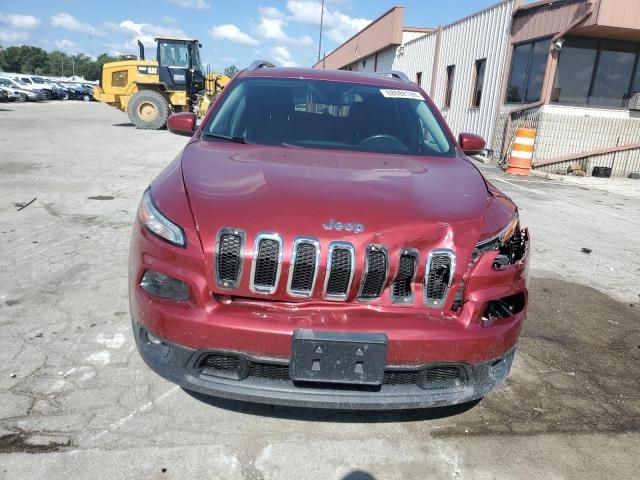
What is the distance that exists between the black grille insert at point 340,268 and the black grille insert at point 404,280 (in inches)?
8.2

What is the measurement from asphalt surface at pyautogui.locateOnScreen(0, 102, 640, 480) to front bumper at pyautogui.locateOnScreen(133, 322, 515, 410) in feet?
1.09

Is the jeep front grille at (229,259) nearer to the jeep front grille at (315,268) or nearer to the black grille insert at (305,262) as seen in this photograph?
the jeep front grille at (315,268)

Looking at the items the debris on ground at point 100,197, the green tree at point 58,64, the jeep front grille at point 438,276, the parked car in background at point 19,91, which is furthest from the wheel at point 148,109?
the green tree at point 58,64

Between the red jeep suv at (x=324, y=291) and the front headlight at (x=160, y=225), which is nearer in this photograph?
the red jeep suv at (x=324, y=291)

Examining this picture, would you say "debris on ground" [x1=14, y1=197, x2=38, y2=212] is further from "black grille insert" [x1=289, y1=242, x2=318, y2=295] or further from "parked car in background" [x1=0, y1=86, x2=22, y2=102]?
"parked car in background" [x1=0, y1=86, x2=22, y2=102]

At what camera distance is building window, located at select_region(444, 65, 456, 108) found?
64.3 feet

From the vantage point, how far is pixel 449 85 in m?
20.2

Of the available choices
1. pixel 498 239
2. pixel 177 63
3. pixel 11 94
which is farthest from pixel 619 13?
pixel 11 94

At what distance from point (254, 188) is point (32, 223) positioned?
14.0 feet

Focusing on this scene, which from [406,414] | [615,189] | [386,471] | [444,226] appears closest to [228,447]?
[386,471]

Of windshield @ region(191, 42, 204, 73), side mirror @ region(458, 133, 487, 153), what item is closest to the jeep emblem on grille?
side mirror @ region(458, 133, 487, 153)

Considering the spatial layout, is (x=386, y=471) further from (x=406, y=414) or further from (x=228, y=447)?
(x=228, y=447)

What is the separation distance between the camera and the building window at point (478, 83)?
1720 cm

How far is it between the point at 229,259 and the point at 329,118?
177 centimetres
